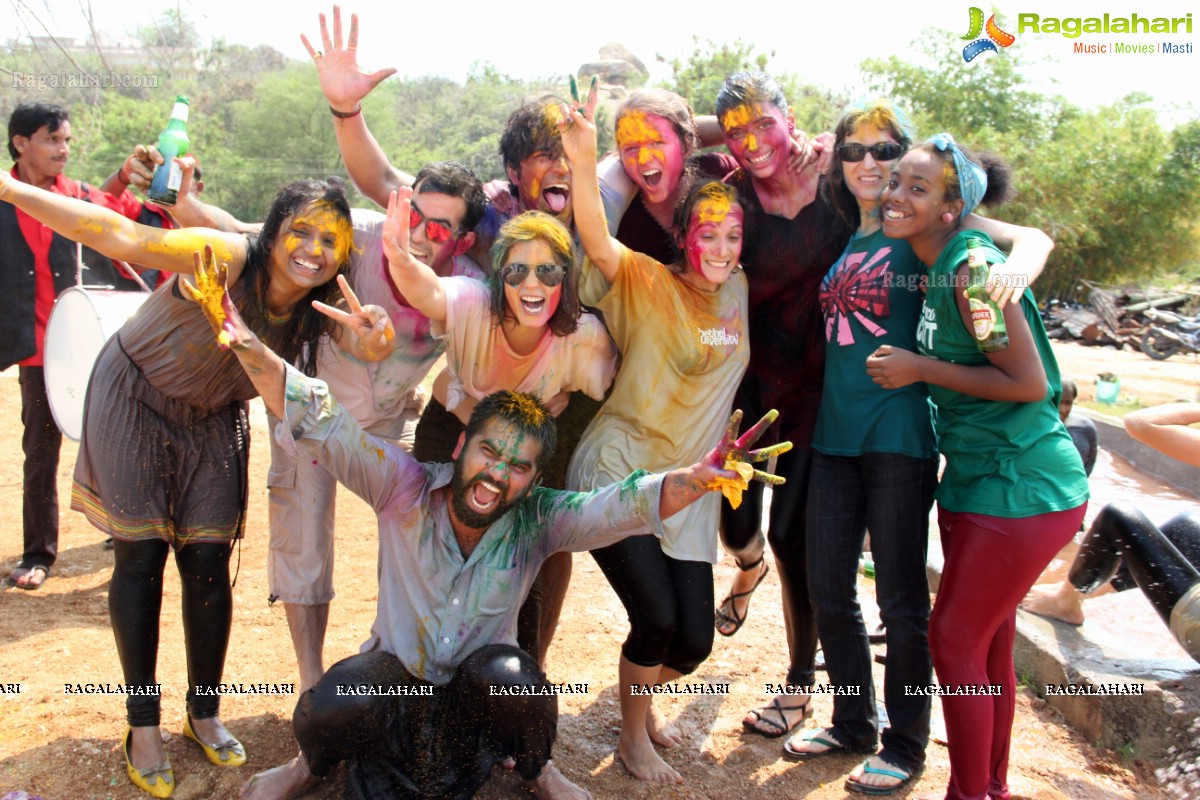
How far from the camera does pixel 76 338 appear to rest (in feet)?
15.0

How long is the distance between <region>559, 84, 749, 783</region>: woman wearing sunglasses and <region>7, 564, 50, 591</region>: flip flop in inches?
121

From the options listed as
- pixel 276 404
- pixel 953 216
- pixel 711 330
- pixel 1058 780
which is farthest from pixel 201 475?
pixel 1058 780

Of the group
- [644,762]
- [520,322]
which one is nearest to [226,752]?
[644,762]

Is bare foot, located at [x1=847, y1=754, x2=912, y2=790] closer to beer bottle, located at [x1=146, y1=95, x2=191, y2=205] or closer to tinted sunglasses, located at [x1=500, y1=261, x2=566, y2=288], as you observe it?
tinted sunglasses, located at [x1=500, y1=261, x2=566, y2=288]

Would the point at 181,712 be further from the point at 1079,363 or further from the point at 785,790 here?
the point at 1079,363

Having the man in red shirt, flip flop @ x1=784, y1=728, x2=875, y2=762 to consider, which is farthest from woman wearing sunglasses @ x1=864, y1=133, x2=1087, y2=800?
the man in red shirt

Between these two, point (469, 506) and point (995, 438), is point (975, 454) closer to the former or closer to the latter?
point (995, 438)

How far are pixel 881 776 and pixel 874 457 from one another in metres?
1.09

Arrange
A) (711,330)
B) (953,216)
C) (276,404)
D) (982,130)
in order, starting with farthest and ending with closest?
1. (982,130)
2. (711,330)
3. (953,216)
4. (276,404)

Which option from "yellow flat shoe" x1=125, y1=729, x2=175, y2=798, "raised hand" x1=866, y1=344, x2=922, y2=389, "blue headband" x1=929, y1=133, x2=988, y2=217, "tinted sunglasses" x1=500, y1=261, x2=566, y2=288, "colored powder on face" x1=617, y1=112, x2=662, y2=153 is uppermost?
"colored powder on face" x1=617, y1=112, x2=662, y2=153

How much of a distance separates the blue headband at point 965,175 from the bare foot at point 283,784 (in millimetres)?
2707

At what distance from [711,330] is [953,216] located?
0.85m

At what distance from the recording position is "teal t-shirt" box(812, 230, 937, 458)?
313 centimetres

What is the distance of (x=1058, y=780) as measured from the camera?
11.2ft
